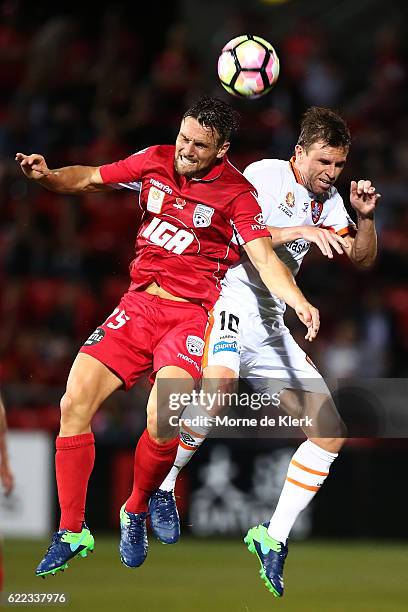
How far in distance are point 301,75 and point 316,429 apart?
7.54 meters

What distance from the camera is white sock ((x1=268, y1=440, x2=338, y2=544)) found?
6383 millimetres

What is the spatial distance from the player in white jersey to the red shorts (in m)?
0.14

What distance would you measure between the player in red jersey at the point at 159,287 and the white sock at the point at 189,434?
0.50 ft

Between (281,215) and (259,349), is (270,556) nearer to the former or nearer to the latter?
(259,349)

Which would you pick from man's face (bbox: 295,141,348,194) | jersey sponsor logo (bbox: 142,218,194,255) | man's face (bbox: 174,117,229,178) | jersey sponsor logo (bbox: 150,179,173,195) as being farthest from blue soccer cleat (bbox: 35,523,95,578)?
man's face (bbox: 295,141,348,194)

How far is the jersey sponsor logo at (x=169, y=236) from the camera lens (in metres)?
6.19

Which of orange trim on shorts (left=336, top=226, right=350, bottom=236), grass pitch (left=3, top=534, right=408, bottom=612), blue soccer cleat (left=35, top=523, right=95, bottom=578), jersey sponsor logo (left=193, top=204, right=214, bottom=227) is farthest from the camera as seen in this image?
grass pitch (left=3, top=534, right=408, bottom=612)

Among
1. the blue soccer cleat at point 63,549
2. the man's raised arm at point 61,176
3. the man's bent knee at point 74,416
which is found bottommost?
the blue soccer cleat at point 63,549

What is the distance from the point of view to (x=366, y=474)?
11875mm

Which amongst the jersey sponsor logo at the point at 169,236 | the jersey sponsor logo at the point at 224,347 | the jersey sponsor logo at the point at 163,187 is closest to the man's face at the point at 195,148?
the jersey sponsor logo at the point at 163,187

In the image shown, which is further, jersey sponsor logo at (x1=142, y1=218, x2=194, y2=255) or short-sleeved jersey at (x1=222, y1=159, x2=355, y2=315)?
short-sleeved jersey at (x1=222, y1=159, x2=355, y2=315)

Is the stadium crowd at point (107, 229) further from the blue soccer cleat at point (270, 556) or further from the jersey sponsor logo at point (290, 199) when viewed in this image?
the blue soccer cleat at point (270, 556)

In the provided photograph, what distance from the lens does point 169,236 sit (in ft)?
20.4

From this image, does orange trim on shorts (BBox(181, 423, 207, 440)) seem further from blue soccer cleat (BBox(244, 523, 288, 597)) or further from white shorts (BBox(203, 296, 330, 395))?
blue soccer cleat (BBox(244, 523, 288, 597))
